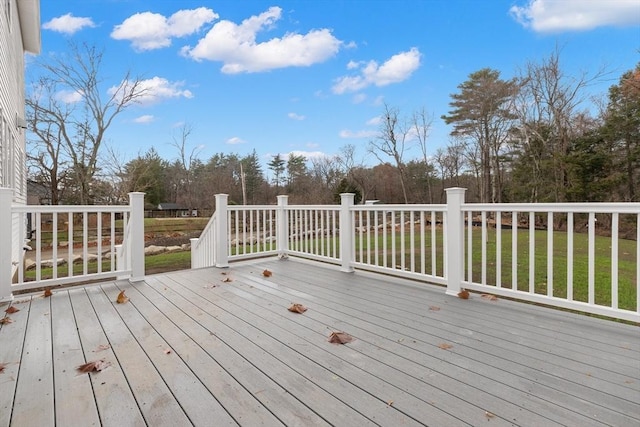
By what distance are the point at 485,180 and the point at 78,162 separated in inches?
807

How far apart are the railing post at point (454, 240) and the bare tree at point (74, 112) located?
16.8 metres

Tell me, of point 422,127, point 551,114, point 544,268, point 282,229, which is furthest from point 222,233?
point 422,127

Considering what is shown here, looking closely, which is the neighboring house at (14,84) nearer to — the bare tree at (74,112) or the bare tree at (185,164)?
the bare tree at (74,112)

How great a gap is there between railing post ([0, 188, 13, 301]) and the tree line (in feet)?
47.0

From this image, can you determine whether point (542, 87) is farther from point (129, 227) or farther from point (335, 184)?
point (129, 227)

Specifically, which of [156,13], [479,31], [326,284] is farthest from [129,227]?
[479,31]

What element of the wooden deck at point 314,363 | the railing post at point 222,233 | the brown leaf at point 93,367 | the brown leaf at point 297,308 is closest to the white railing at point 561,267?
the wooden deck at point 314,363

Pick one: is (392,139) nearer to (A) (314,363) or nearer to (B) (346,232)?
(B) (346,232)

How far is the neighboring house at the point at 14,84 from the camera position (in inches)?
206

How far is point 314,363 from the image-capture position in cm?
185

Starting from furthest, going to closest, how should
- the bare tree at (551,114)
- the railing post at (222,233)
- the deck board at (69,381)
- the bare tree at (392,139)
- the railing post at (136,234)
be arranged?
the bare tree at (392,139) < the bare tree at (551,114) < the railing post at (222,233) < the railing post at (136,234) < the deck board at (69,381)

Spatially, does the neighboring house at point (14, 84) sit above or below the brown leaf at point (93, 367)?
above

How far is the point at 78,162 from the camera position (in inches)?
610

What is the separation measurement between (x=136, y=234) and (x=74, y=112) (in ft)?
51.0
